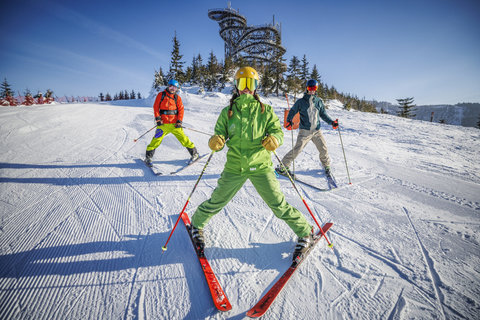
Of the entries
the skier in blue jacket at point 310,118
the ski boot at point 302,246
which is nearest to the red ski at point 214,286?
the ski boot at point 302,246

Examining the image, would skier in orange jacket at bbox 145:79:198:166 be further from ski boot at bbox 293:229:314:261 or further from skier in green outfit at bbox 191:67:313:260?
ski boot at bbox 293:229:314:261

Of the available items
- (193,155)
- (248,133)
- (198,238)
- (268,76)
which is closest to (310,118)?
(248,133)

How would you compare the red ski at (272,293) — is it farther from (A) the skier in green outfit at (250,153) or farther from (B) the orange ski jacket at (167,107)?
(B) the orange ski jacket at (167,107)

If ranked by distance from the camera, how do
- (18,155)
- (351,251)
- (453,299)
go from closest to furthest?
(453,299) < (351,251) < (18,155)

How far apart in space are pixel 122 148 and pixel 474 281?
308 inches

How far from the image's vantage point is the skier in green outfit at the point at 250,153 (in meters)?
2.08

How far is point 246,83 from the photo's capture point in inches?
86.2

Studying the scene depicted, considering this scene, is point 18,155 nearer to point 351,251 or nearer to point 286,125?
point 286,125

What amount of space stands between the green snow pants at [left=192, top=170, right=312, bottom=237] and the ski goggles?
3.41 ft

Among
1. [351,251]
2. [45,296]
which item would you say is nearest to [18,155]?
[45,296]

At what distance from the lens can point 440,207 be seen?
3.16 metres

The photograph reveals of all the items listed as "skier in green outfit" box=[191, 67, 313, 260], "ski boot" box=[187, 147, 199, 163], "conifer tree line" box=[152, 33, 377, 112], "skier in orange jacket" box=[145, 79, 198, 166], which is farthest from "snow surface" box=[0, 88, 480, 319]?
"conifer tree line" box=[152, 33, 377, 112]

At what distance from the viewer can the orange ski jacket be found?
4.63m

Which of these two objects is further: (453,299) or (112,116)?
(112,116)
